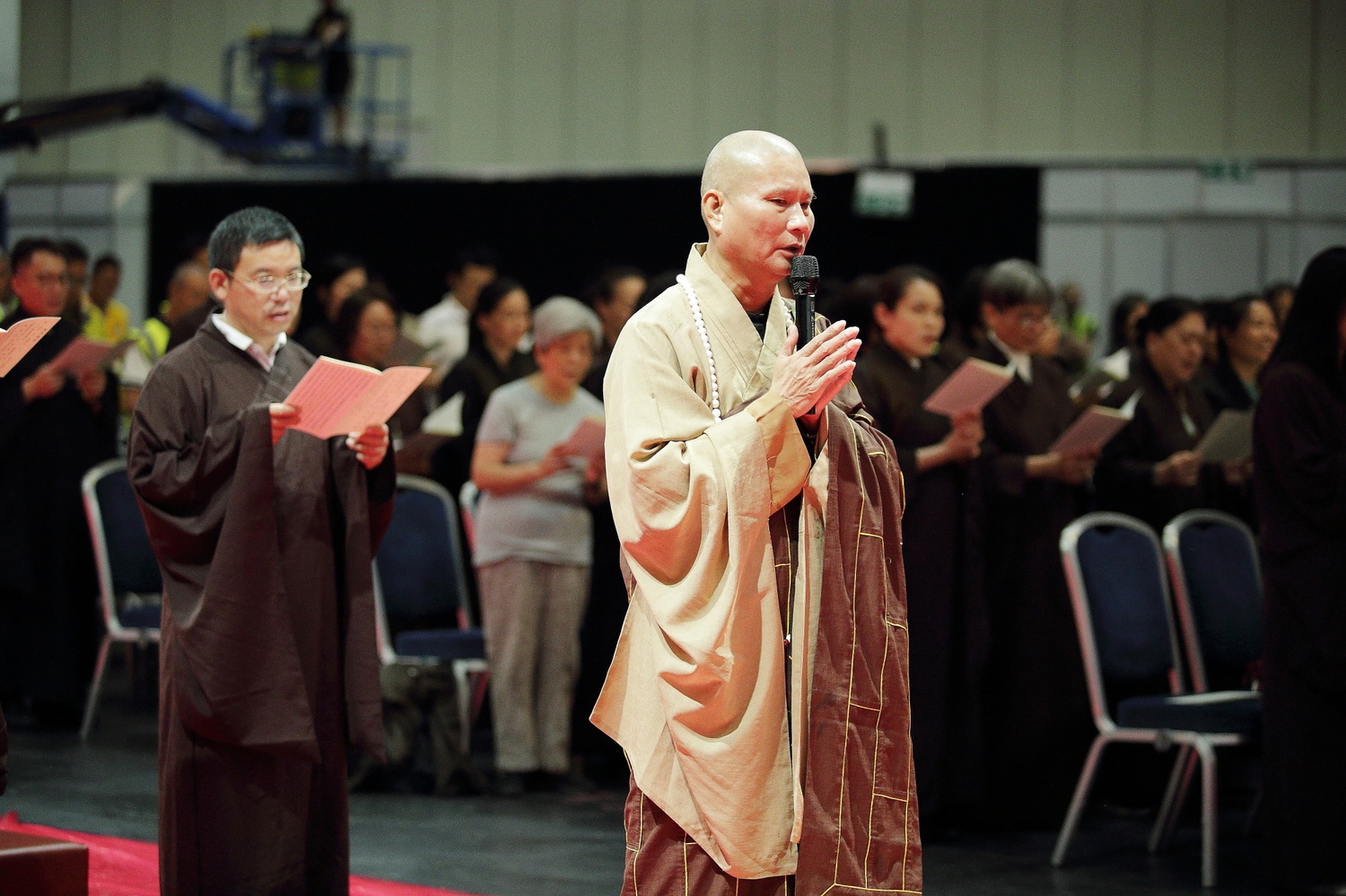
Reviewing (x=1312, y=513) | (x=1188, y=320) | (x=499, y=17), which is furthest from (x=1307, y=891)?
(x=499, y=17)

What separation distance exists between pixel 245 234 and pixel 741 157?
1.24 metres

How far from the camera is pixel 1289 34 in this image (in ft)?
37.1

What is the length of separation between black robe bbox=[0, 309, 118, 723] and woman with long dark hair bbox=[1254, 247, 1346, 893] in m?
4.15

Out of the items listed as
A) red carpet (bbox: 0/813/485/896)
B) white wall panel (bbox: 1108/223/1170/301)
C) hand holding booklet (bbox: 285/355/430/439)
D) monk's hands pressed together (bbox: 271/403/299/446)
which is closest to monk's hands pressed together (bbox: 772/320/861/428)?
hand holding booklet (bbox: 285/355/430/439)

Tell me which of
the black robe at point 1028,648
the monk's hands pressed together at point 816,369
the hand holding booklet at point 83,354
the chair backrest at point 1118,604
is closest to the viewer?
the monk's hands pressed together at point 816,369

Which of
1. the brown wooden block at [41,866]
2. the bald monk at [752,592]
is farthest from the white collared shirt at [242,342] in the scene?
the bald monk at [752,592]

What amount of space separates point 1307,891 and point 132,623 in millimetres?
3742

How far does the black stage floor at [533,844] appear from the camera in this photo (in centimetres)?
416

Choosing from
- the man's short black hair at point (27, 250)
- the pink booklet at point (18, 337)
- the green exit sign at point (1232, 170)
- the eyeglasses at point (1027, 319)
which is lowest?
the pink booklet at point (18, 337)

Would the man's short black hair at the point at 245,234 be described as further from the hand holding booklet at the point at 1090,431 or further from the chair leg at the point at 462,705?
the hand holding booklet at the point at 1090,431

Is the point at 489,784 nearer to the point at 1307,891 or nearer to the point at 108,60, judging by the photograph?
the point at 1307,891

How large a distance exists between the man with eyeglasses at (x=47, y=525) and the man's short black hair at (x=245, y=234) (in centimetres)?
286

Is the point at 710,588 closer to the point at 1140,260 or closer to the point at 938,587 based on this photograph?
the point at 938,587

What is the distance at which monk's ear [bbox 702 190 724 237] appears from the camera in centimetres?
246
